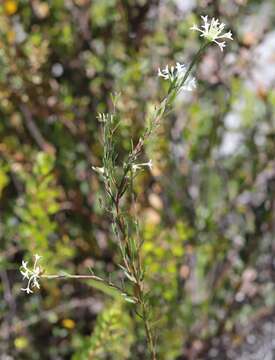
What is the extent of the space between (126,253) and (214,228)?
0.84 meters

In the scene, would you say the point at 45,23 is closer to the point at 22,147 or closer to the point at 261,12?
the point at 22,147

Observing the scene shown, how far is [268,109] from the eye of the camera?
167cm

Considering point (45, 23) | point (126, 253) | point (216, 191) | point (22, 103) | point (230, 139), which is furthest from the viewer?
point (230, 139)

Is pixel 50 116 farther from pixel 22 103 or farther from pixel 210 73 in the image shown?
pixel 210 73

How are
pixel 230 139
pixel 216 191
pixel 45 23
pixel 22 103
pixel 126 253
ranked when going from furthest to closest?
pixel 230 139 → pixel 216 191 → pixel 45 23 → pixel 22 103 → pixel 126 253

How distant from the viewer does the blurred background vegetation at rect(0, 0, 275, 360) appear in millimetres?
1516

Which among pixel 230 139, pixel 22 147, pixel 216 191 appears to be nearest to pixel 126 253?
pixel 22 147

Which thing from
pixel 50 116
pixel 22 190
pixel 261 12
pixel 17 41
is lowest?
pixel 22 190

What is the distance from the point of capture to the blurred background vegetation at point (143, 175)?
1.52 metres

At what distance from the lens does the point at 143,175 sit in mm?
1635

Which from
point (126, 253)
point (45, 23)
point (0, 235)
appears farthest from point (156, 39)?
point (126, 253)

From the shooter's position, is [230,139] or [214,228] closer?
[214,228]

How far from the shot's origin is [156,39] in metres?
1.62

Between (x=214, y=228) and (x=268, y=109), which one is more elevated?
(x=268, y=109)
